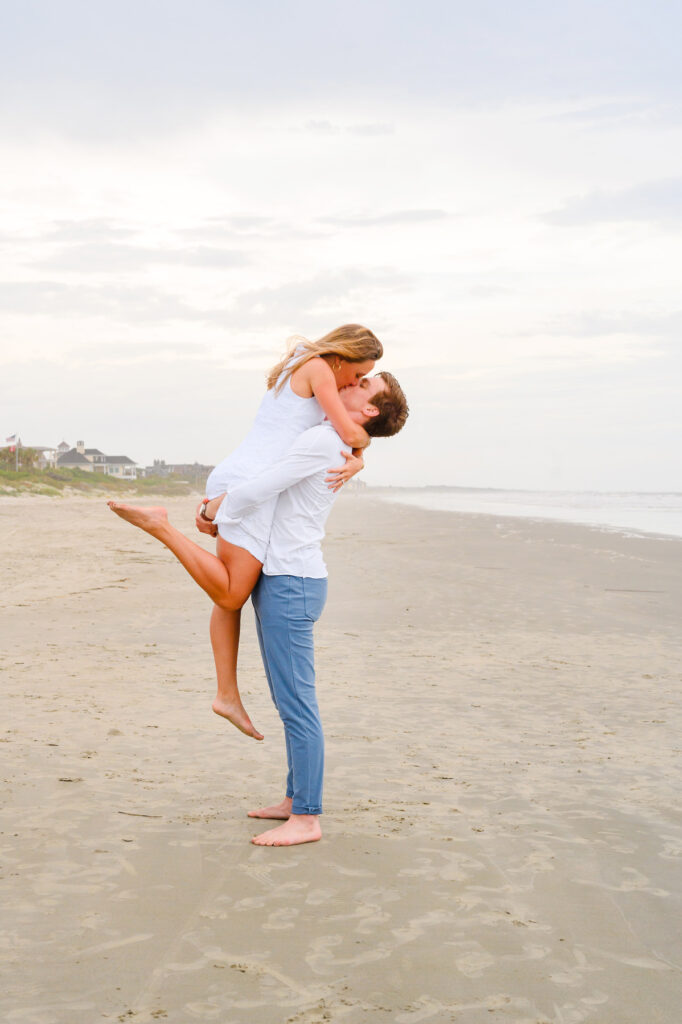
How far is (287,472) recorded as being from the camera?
3.29 metres

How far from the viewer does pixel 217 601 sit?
3.40 metres

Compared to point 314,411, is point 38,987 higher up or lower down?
lower down

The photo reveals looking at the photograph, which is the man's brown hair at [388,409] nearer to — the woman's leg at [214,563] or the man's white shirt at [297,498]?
the man's white shirt at [297,498]

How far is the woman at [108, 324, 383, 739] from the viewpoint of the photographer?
335 centimetres

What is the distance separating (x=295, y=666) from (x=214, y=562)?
0.49 metres

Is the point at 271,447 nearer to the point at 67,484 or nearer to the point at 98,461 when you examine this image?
the point at 67,484

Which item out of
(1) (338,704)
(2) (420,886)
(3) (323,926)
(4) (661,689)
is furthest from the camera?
(4) (661,689)

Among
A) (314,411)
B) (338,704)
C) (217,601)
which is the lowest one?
(338,704)

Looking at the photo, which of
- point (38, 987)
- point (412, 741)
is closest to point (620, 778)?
point (412, 741)

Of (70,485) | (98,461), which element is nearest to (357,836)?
(70,485)

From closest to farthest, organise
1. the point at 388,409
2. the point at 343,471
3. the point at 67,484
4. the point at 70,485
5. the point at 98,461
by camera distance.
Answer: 1. the point at 343,471
2. the point at 388,409
3. the point at 67,484
4. the point at 70,485
5. the point at 98,461

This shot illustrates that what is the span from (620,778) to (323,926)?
6.76ft

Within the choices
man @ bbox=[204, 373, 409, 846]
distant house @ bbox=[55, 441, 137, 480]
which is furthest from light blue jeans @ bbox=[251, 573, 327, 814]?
distant house @ bbox=[55, 441, 137, 480]

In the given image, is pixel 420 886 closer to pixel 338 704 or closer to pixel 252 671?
pixel 338 704
